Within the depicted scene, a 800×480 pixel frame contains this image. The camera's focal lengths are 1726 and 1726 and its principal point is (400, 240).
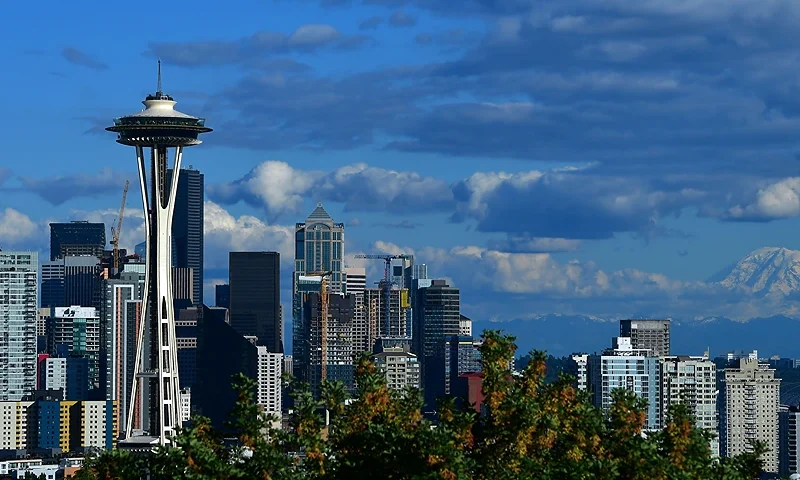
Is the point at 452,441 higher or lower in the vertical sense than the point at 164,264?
lower

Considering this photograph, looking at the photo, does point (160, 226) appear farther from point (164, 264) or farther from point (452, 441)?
point (452, 441)

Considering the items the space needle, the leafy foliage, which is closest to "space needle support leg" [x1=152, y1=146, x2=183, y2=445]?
the space needle

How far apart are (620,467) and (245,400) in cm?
1013

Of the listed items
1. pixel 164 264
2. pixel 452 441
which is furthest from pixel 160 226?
pixel 452 441

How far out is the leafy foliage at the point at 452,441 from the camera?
43.6 meters

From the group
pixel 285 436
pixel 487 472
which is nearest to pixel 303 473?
pixel 285 436

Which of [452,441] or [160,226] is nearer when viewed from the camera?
[452,441]

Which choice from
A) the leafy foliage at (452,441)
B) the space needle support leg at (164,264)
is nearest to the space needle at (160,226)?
the space needle support leg at (164,264)

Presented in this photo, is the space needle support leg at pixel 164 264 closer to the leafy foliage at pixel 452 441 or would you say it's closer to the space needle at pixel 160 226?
the space needle at pixel 160 226

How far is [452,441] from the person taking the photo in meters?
43.1

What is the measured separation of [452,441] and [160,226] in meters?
111

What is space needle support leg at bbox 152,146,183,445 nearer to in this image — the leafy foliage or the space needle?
the space needle

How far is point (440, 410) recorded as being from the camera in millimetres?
49250

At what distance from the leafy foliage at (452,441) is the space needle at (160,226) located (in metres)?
102
